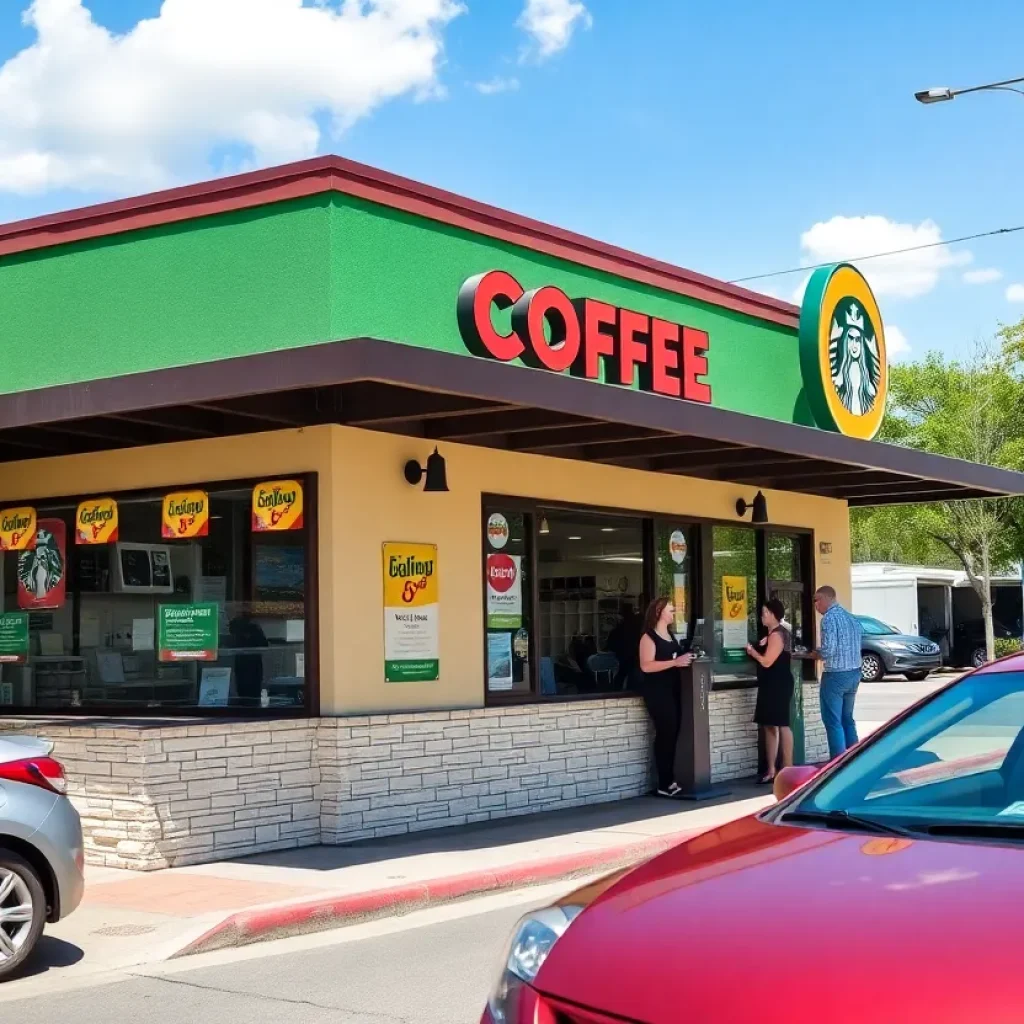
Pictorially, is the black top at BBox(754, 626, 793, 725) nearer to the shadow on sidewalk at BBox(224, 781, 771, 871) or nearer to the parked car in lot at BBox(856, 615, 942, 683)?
the shadow on sidewalk at BBox(224, 781, 771, 871)

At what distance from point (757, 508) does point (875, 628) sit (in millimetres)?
20437

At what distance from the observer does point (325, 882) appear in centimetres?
916

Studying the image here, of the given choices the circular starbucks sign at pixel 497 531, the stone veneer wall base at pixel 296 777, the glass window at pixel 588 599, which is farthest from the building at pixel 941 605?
the stone veneer wall base at pixel 296 777

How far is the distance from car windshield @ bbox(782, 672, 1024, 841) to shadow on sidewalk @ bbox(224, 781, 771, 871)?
5.97 meters

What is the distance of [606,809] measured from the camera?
12.7 m

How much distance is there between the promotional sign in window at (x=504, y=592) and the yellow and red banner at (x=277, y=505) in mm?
2025

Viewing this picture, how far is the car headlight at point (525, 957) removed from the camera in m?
3.28

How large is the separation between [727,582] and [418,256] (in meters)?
5.74

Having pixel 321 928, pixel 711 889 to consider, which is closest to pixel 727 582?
pixel 321 928

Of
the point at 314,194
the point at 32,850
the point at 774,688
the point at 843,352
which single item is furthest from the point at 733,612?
the point at 32,850

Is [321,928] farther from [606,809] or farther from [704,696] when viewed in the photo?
[704,696]

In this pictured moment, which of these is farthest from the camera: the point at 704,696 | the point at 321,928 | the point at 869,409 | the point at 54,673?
the point at 869,409

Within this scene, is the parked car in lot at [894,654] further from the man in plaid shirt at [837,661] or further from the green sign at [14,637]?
the green sign at [14,637]

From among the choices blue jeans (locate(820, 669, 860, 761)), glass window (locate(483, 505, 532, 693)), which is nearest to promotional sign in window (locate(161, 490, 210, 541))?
glass window (locate(483, 505, 532, 693))
